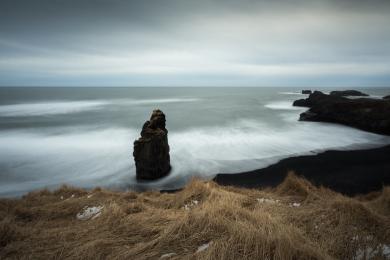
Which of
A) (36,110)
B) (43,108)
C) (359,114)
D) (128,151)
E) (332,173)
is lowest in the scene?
(128,151)

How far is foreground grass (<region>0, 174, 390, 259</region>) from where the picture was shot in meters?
3.53

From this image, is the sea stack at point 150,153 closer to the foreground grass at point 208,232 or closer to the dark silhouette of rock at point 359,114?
the foreground grass at point 208,232

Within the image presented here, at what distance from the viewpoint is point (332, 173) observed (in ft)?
44.1

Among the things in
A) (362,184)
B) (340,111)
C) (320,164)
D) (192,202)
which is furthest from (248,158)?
(340,111)

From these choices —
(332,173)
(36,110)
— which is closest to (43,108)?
(36,110)

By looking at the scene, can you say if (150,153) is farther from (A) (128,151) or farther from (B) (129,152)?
(A) (128,151)

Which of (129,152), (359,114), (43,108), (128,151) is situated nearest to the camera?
(129,152)

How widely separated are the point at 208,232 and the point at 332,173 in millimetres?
11654

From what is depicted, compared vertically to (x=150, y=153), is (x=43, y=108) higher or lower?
lower

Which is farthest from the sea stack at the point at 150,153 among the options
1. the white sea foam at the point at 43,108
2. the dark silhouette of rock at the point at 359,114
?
the white sea foam at the point at 43,108

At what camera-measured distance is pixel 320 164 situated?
15336mm

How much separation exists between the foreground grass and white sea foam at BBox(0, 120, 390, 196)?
7.57 m

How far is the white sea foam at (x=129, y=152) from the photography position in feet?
47.2

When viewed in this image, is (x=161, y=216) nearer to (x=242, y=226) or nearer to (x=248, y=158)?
(x=242, y=226)
